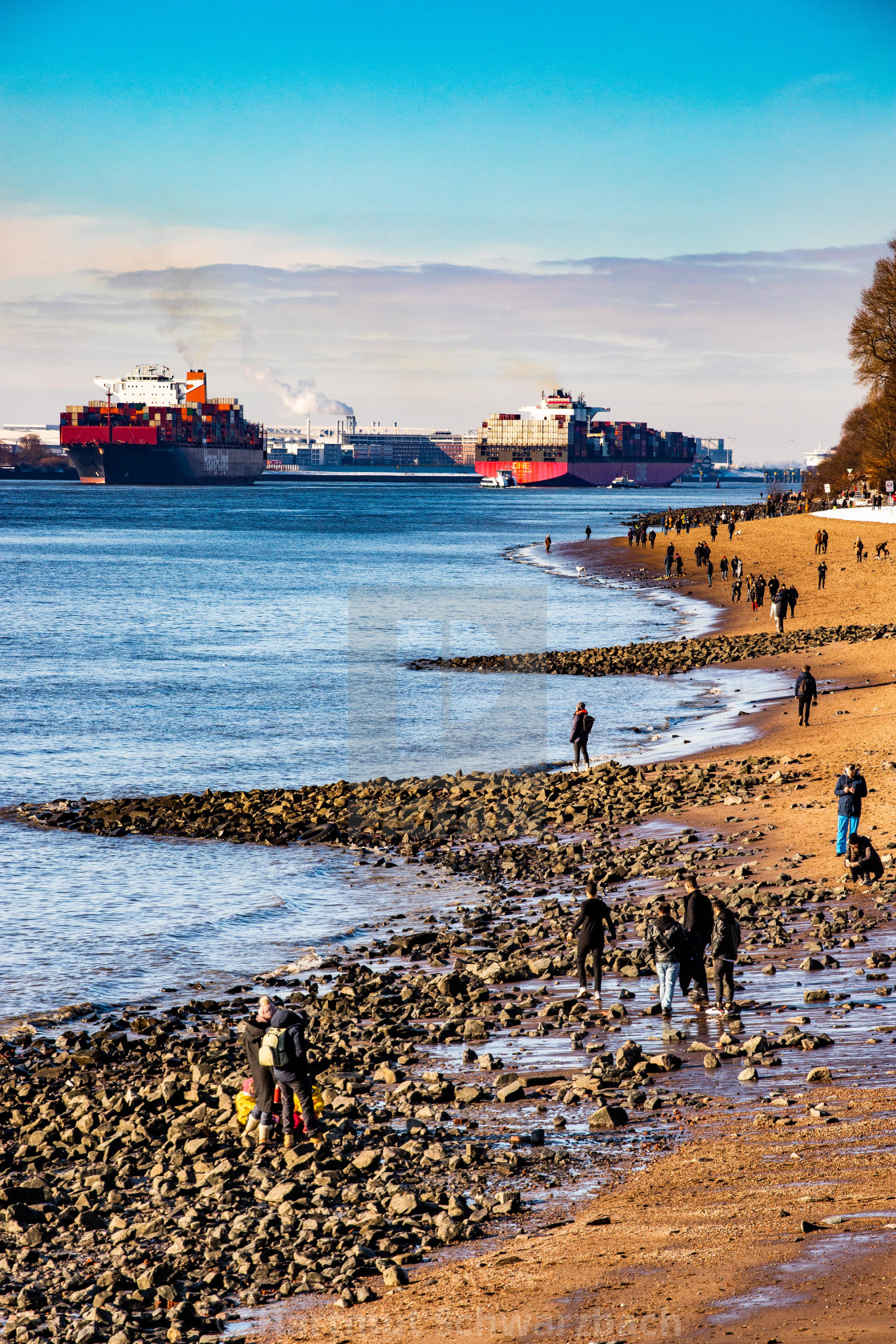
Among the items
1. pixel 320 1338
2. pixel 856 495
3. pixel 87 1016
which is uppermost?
pixel 856 495

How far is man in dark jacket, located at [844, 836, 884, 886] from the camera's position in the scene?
1519 cm

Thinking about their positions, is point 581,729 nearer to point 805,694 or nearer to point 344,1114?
point 805,694

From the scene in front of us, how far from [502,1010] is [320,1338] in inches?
225

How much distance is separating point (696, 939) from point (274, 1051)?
4450mm

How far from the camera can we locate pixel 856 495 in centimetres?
9194

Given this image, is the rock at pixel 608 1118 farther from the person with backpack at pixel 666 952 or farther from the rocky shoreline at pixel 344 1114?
the person with backpack at pixel 666 952

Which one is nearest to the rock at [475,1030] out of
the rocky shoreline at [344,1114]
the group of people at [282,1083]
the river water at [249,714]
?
the rocky shoreline at [344,1114]

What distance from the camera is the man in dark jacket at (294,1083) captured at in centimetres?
985

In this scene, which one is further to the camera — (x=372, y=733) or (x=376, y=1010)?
(x=372, y=733)

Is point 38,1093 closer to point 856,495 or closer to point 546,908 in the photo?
point 546,908

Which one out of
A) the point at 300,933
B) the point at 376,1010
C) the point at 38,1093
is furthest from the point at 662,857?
the point at 38,1093

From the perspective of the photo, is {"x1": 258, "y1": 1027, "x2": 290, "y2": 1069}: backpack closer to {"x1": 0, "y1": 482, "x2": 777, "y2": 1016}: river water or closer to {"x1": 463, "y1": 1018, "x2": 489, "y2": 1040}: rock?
{"x1": 463, "y1": 1018, "x2": 489, "y2": 1040}: rock

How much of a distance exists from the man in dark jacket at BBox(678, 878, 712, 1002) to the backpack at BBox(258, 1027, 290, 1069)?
4056 millimetres

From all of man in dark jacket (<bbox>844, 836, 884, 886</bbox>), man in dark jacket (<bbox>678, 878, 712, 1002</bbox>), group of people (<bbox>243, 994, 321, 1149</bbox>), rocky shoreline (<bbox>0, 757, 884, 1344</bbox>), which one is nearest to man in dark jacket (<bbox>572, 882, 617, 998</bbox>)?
rocky shoreline (<bbox>0, 757, 884, 1344</bbox>)
